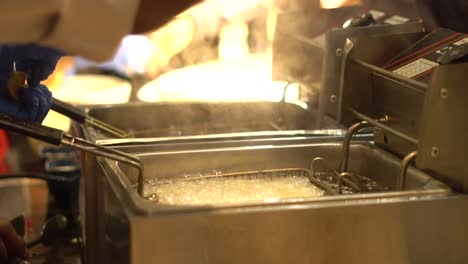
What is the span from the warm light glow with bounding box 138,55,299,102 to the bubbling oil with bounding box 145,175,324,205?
0.68m

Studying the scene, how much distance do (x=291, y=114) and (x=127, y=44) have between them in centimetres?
195

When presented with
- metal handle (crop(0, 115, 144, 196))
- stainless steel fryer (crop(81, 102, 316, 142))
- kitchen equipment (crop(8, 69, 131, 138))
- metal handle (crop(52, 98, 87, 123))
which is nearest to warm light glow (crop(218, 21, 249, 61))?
stainless steel fryer (crop(81, 102, 316, 142))

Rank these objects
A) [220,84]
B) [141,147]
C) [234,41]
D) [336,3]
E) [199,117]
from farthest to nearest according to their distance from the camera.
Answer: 1. [234,41]
2. [220,84]
3. [199,117]
4. [336,3]
5. [141,147]

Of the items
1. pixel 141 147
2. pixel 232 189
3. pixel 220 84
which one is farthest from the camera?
pixel 220 84

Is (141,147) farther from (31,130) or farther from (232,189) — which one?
(31,130)

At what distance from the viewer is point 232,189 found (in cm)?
131

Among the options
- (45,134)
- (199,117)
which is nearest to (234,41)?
(199,117)

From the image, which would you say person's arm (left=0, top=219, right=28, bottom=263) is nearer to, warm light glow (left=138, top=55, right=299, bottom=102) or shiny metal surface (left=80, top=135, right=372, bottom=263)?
shiny metal surface (left=80, top=135, right=372, bottom=263)

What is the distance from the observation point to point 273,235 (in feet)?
Answer: 3.31

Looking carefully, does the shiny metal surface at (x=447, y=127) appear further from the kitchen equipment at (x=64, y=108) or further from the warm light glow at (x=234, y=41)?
the warm light glow at (x=234, y=41)

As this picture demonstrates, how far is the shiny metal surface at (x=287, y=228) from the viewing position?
0.97m

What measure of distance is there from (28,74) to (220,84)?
125cm

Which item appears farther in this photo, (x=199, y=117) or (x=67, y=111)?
(x=199, y=117)

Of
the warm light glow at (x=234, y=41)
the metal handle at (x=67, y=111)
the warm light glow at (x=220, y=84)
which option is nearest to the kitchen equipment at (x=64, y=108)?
the metal handle at (x=67, y=111)
